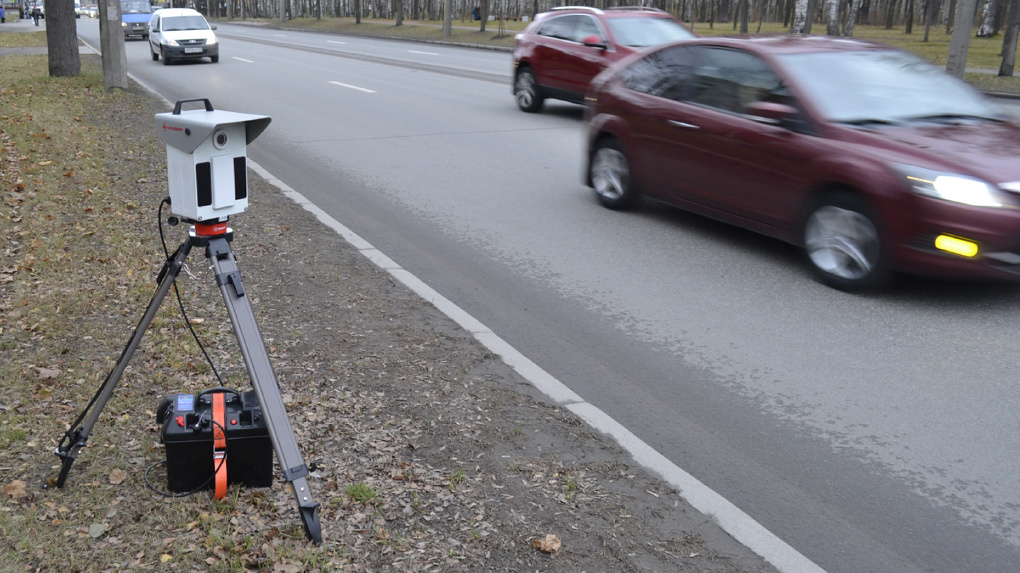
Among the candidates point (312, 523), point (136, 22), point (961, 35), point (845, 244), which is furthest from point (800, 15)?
point (312, 523)

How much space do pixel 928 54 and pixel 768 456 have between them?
3167 cm

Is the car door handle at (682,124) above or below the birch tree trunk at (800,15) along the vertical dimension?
below

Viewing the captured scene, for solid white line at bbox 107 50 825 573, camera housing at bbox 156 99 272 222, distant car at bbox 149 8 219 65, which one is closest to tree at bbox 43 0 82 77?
distant car at bbox 149 8 219 65

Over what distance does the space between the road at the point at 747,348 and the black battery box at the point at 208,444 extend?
1.85 metres

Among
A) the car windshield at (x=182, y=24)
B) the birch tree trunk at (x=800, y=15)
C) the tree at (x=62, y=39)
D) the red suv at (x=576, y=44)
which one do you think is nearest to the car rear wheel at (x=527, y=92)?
the red suv at (x=576, y=44)

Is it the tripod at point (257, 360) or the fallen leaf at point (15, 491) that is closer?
the tripod at point (257, 360)

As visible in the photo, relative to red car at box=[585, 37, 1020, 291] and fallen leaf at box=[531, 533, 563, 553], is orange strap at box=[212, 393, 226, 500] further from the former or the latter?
red car at box=[585, 37, 1020, 291]

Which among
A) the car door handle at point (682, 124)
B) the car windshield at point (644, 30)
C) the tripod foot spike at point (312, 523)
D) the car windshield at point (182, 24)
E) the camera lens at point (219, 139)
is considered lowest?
the tripod foot spike at point (312, 523)

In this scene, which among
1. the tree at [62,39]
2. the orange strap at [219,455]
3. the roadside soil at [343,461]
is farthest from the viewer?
the tree at [62,39]

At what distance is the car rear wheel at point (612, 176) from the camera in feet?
29.5

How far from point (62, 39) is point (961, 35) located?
19305 mm

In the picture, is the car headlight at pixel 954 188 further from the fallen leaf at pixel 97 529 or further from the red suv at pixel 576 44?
the red suv at pixel 576 44

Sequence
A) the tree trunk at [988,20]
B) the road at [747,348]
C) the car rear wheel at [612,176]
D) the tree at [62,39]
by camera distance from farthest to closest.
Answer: the tree trunk at [988,20], the tree at [62,39], the car rear wheel at [612,176], the road at [747,348]

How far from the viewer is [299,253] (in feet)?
24.4
